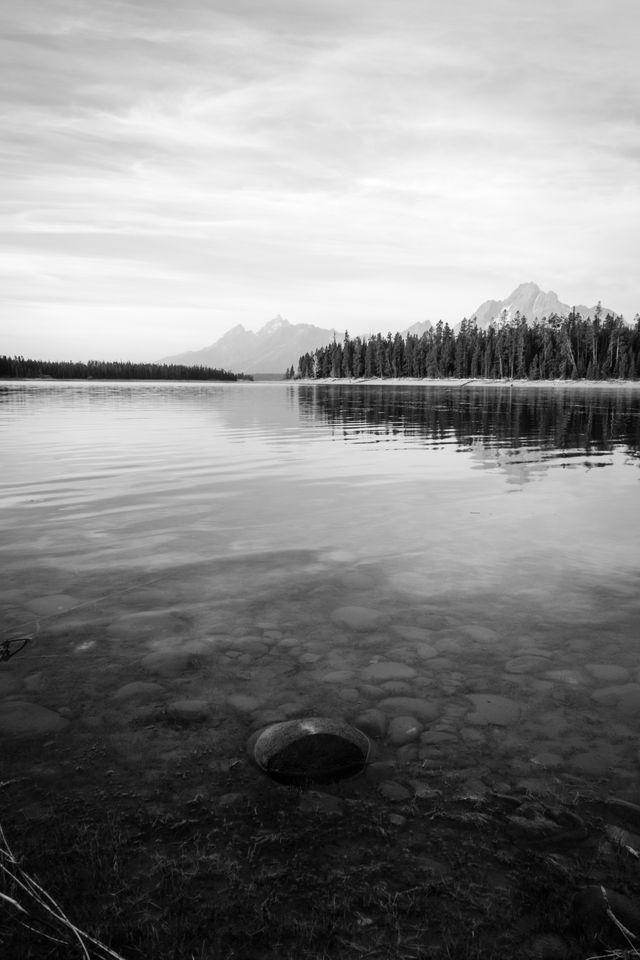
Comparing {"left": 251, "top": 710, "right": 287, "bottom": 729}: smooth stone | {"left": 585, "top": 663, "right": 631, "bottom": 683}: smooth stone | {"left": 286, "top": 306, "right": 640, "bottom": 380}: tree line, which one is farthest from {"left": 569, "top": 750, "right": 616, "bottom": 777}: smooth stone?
{"left": 286, "top": 306, "right": 640, "bottom": 380}: tree line

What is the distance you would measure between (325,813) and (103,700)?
2164 mm

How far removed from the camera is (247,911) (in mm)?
2775

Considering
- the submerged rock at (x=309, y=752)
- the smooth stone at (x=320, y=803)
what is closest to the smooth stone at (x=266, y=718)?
the submerged rock at (x=309, y=752)

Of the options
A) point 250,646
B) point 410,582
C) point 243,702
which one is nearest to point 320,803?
point 243,702

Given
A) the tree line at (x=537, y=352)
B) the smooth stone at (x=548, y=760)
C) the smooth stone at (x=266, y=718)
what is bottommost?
the smooth stone at (x=548, y=760)

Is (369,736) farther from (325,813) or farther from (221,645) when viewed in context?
(221,645)

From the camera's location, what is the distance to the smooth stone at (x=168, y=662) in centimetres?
522

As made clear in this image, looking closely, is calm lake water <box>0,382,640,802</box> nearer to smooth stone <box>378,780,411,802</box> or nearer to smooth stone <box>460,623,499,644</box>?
smooth stone <box>460,623,499,644</box>

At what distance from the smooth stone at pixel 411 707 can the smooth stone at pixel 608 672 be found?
162 cm

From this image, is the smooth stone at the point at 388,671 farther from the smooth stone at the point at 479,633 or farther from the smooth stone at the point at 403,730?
the smooth stone at the point at 479,633

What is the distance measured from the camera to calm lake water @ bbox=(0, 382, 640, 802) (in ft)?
13.9

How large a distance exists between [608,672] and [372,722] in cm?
233

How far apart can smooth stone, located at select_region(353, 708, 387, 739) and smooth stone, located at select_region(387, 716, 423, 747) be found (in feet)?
0.21

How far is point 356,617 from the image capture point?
6578 mm
